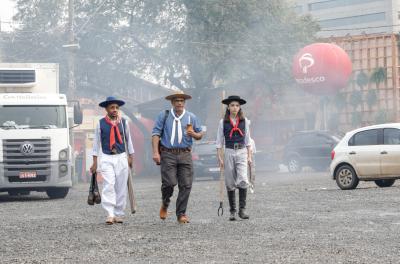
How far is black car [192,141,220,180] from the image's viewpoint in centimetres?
3183

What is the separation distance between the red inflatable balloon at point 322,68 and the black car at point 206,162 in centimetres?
553

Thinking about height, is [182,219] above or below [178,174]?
below

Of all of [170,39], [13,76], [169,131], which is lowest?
[169,131]

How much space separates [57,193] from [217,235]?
1179cm

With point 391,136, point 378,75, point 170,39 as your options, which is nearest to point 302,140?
point 378,75

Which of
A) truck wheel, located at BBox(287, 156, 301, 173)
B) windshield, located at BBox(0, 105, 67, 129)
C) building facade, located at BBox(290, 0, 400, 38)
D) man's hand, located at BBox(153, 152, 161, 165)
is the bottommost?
truck wheel, located at BBox(287, 156, 301, 173)

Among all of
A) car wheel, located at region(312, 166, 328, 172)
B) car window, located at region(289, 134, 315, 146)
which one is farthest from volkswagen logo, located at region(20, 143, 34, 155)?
car wheel, located at region(312, 166, 328, 172)

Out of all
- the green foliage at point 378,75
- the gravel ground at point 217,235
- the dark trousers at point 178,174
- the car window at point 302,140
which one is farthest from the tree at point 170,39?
the dark trousers at point 178,174

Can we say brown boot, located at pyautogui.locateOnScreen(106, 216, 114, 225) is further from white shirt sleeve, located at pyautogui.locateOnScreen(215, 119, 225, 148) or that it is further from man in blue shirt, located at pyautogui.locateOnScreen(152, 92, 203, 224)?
white shirt sleeve, located at pyautogui.locateOnScreen(215, 119, 225, 148)

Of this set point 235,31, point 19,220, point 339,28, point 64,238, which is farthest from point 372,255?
point 339,28

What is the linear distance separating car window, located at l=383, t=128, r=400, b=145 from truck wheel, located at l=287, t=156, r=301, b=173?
15.5 meters

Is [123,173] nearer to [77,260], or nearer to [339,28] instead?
[77,260]

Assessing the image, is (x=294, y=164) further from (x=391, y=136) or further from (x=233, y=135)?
(x=233, y=135)

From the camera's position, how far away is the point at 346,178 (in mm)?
20547
